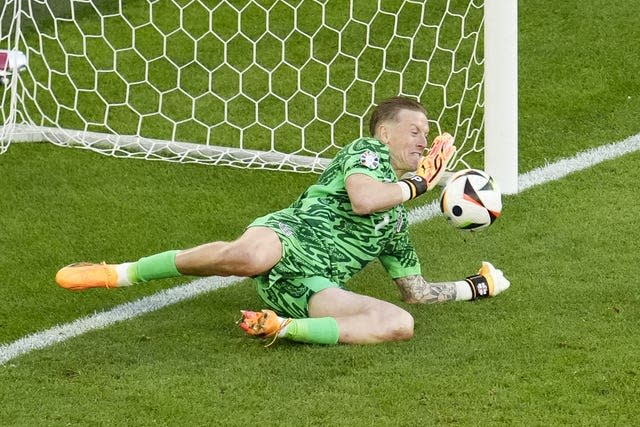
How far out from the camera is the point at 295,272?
211 inches

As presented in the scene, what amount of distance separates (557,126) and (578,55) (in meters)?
0.94

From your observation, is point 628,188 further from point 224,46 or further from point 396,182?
point 224,46

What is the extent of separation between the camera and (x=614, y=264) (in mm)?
6035

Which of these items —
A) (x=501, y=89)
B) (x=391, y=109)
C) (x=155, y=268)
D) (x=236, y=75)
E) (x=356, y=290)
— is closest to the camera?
(x=155, y=268)

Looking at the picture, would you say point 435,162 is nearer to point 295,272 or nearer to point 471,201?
point 471,201

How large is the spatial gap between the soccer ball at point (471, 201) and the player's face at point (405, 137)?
0.19m

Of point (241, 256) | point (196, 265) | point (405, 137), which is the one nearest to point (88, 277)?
point (196, 265)

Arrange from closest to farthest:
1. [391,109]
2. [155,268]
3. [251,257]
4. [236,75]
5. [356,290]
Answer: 1. [251,257]
2. [155,268]
3. [391,109]
4. [356,290]
5. [236,75]

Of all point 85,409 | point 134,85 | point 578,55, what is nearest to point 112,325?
point 85,409

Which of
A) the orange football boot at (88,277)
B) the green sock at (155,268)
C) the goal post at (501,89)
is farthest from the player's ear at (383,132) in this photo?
the goal post at (501,89)

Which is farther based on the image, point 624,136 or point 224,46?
point 224,46

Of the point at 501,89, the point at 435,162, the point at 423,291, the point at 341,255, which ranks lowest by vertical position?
the point at 423,291

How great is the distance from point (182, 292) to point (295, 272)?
0.86m

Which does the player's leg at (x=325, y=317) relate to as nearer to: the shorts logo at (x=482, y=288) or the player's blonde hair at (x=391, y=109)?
the shorts logo at (x=482, y=288)
